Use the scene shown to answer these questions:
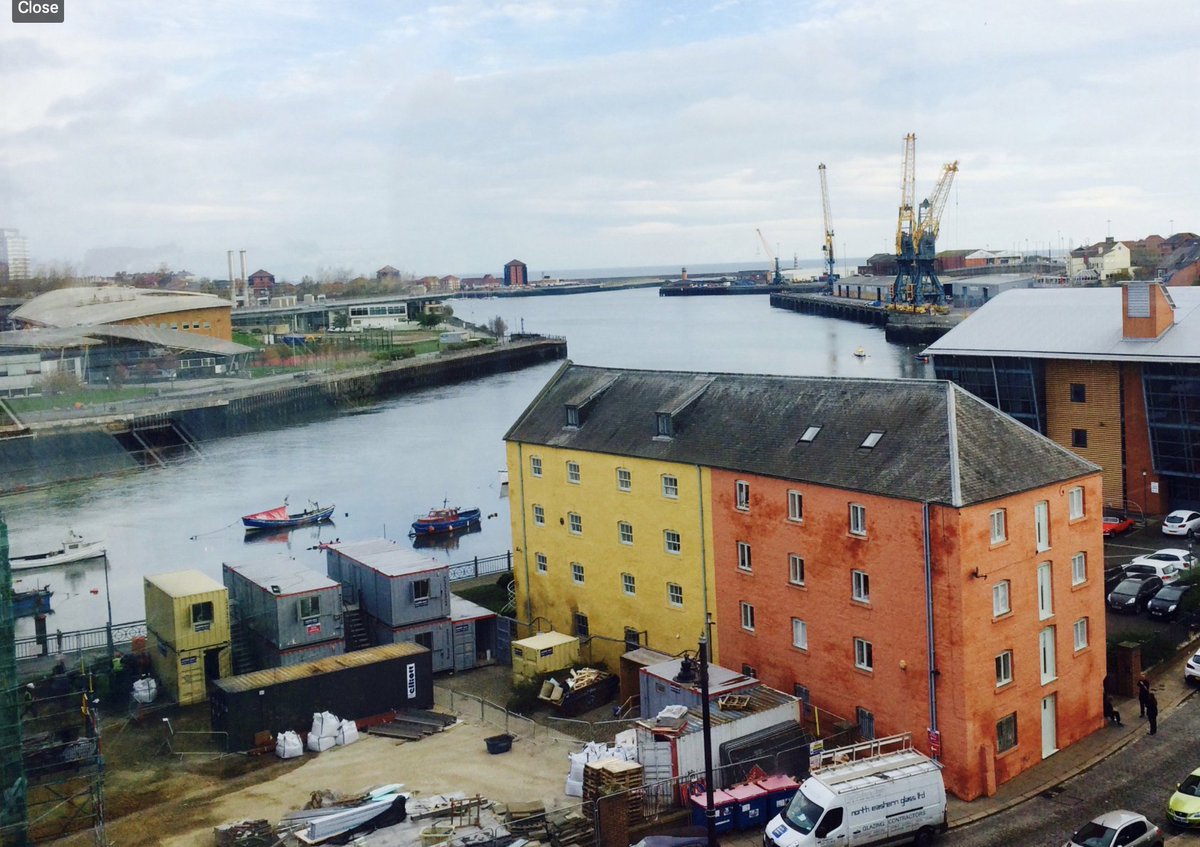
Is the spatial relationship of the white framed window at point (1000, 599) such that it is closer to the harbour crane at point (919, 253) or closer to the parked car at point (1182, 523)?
the parked car at point (1182, 523)

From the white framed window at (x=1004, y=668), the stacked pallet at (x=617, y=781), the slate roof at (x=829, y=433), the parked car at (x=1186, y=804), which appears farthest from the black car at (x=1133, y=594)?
the stacked pallet at (x=617, y=781)

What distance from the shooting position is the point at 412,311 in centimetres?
11244

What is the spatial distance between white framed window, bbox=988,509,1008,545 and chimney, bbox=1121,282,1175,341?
12063 mm

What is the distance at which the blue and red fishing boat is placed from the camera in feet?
114

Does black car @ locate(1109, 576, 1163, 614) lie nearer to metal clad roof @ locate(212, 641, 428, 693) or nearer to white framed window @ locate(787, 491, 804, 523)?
white framed window @ locate(787, 491, 804, 523)

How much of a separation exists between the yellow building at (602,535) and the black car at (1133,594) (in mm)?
6589

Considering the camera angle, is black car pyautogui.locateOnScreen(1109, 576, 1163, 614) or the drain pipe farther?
black car pyautogui.locateOnScreen(1109, 576, 1163, 614)

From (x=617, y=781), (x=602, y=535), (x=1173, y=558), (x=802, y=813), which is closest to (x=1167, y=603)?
(x=1173, y=558)

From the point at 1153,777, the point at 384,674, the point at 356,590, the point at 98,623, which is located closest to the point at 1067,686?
the point at 1153,777

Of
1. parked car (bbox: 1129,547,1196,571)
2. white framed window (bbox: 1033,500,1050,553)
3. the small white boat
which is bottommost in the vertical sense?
the small white boat

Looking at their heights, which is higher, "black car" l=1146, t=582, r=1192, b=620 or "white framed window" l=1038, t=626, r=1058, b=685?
"white framed window" l=1038, t=626, r=1058, b=685

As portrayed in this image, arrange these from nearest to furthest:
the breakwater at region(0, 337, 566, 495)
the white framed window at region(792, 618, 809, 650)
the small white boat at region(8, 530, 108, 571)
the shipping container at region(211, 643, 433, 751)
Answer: the white framed window at region(792, 618, 809, 650) < the shipping container at region(211, 643, 433, 751) < the small white boat at region(8, 530, 108, 571) < the breakwater at region(0, 337, 566, 495)

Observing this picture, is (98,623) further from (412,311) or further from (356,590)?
(412,311)

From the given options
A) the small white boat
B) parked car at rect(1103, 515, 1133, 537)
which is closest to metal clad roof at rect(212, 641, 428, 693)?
parked car at rect(1103, 515, 1133, 537)
